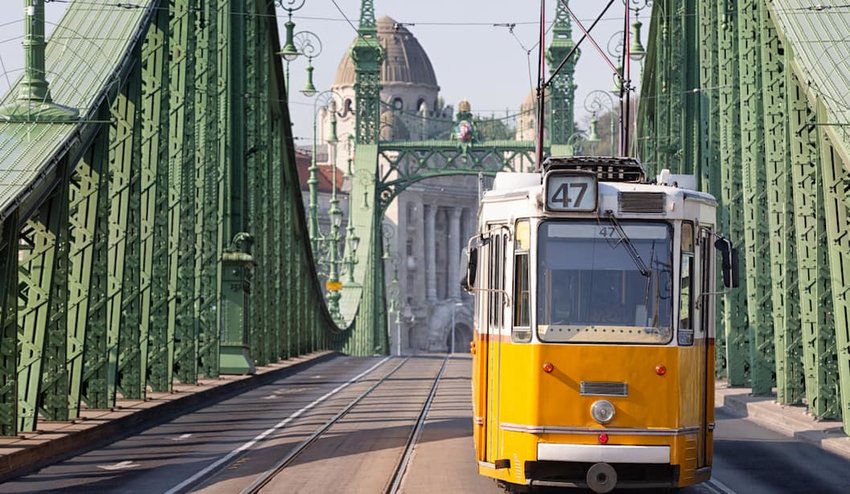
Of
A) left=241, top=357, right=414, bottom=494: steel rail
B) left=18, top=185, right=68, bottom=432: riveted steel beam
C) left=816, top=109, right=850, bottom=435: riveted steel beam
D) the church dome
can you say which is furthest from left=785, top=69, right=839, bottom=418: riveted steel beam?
the church dome

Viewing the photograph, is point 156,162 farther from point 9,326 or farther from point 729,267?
point 729,267

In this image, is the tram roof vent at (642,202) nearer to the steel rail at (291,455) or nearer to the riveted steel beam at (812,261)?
the steel rail at (291,455)

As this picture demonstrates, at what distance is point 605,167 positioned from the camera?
17.6 m

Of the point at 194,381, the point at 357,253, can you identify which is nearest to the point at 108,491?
the point at 194,381

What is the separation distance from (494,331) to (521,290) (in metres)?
0.72

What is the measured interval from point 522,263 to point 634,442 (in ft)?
6.21

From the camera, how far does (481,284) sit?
17547 millimetres

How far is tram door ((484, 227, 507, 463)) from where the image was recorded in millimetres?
16844

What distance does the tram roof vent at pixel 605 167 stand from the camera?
17453 mm

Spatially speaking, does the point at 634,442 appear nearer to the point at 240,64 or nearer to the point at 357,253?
the point at 240,64

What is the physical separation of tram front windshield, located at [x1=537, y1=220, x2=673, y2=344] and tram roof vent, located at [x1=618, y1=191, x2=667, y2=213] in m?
0.12

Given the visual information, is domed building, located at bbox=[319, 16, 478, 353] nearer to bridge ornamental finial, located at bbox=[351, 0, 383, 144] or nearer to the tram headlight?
bridge ornamental finial, located at bbox=[351, 0, 383, 144]

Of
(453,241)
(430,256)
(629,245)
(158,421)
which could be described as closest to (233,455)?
(158,421)

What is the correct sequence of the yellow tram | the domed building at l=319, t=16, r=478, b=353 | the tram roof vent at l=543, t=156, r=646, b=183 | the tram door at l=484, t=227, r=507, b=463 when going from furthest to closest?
the domed building at l=319, t=16, r=478, b=353, the tram roof vent at l=543, t=156, r=646, b=183, the tram door at l=484, t=227, r=507, b=463, the yellow tram
